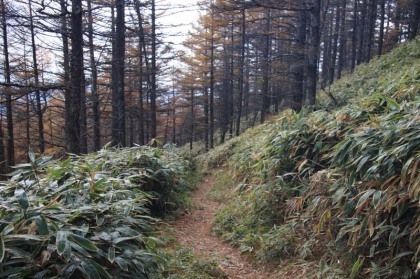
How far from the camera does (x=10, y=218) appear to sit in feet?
7.65

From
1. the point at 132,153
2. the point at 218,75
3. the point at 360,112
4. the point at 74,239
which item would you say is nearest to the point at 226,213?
the point at 132,153

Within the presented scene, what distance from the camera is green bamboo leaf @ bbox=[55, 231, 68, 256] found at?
2.02 m

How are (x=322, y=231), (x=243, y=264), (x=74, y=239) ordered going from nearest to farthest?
(x=74, y=239), (x=322, y=231), (x=243, y=264)

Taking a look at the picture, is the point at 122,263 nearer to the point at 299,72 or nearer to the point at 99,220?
the point at 99,220

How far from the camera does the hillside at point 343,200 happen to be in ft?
8.89

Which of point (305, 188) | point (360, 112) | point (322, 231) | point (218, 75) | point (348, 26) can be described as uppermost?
point (348, 26)

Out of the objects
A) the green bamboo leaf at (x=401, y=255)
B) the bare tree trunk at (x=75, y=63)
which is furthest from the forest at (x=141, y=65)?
the green bamboo leaf at (x=401, y=255)

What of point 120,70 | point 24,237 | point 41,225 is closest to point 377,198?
point 41,225

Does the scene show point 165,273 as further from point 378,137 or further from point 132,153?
point 132,153

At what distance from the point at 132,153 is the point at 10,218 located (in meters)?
3.64

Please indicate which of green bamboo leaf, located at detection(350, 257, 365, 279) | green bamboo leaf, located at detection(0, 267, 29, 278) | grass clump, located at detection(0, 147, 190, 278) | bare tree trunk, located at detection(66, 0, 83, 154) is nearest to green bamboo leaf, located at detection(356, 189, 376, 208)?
green bamboo leaf, located at detection(350, 257, 365, 279)

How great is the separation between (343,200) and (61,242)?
9.17 feet

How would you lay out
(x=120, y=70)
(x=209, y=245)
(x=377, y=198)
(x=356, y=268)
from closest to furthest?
(x=356, y=268) < (x=377, y=198) < (x=209, y=245) < (x=120, y=70)

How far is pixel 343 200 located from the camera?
11.1 feet
